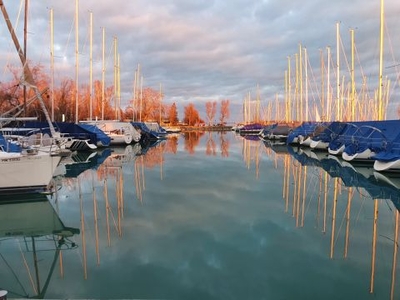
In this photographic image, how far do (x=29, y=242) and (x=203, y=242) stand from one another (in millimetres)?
3510

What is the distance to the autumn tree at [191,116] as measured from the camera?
424 feet

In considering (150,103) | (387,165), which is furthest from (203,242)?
(150,103)

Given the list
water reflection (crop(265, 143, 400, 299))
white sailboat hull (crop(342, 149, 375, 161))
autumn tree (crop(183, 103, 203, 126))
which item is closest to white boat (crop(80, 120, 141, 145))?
water reflection (crop(265, 143, 400, 299))

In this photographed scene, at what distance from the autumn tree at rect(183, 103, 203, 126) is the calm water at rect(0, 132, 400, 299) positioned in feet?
379

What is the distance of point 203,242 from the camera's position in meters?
7.60

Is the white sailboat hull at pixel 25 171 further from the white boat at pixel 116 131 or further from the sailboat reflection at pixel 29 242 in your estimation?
the white boat at pixel 116 131

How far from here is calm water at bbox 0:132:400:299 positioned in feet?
18.2

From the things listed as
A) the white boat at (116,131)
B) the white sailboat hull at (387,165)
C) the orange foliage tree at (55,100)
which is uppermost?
the orange foliage tree at (55,100)

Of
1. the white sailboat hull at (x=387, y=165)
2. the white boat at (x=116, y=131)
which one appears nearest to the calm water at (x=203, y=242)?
the white sailboat hull at (x=387, y=165)

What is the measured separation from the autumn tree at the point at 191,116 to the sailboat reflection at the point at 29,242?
4652 inches

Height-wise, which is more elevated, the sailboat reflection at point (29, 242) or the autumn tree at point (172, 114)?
the autumn tree at point (172, 114)

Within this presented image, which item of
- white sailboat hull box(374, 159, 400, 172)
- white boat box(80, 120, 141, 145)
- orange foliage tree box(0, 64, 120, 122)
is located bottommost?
white sailboat hull box(374, 159, 400, 172)

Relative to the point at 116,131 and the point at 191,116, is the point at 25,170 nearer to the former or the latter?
the point at 116,131

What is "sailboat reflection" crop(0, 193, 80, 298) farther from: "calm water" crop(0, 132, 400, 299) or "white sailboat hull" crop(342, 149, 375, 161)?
"white sailboat hull" crop(342, 149, 375, 161)
